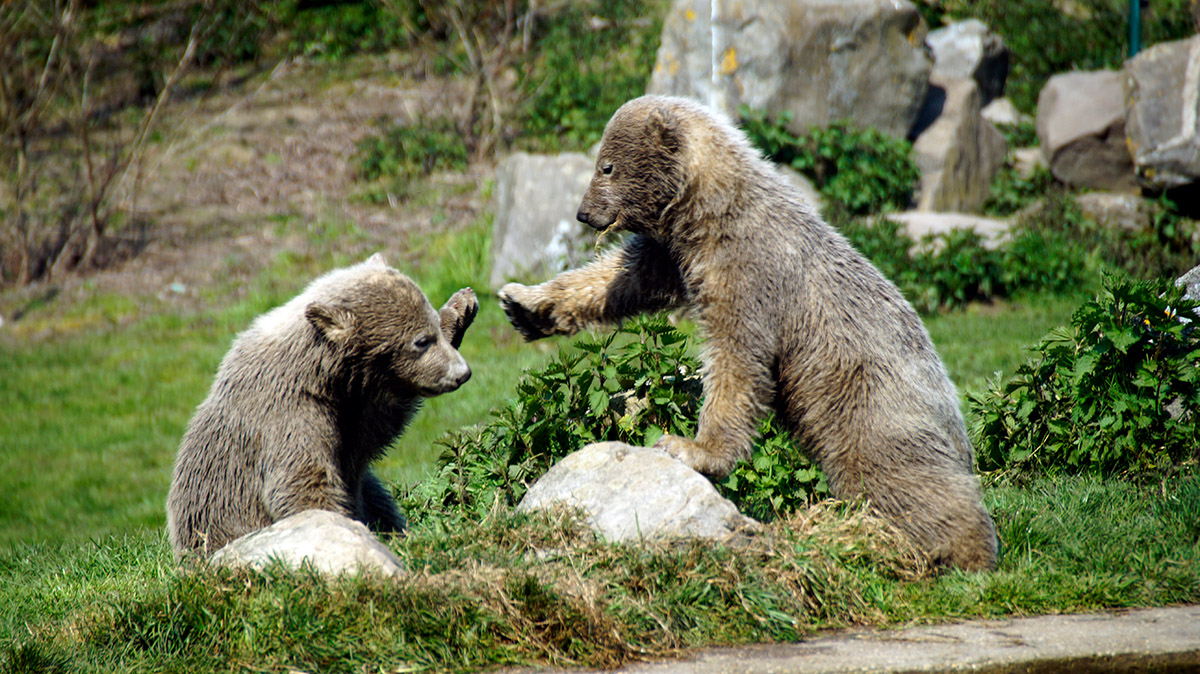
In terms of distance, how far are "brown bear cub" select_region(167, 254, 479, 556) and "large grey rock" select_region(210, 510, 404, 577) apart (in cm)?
29

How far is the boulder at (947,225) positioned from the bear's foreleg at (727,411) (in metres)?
6.79

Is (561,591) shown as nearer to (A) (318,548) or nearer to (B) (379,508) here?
(A) (318,548)

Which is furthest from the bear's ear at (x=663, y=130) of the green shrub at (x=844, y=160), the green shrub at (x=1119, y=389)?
the green shrub at (x=844, y=160)

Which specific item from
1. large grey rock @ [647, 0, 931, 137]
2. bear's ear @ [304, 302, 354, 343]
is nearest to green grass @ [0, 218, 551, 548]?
bear's ear @ [304, 302, 354, 343]

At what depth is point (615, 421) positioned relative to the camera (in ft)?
17.5

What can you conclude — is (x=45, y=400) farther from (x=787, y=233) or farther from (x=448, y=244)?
(x=787, y=233)

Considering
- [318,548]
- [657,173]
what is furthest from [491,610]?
[657,173]

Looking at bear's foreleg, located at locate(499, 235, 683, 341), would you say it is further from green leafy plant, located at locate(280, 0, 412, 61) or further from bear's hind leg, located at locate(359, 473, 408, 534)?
green leafy plant, located at locate(280, 0, 412, 61)

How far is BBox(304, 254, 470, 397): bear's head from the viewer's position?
182 inches

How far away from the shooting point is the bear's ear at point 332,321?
4.59 meters

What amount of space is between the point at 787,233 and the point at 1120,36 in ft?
48.5

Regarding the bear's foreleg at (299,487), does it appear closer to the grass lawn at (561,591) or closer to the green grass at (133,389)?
the grass lawn at (561,591)

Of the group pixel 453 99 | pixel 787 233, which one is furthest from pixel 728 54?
pixel 787 233

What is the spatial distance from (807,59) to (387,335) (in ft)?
29.5
